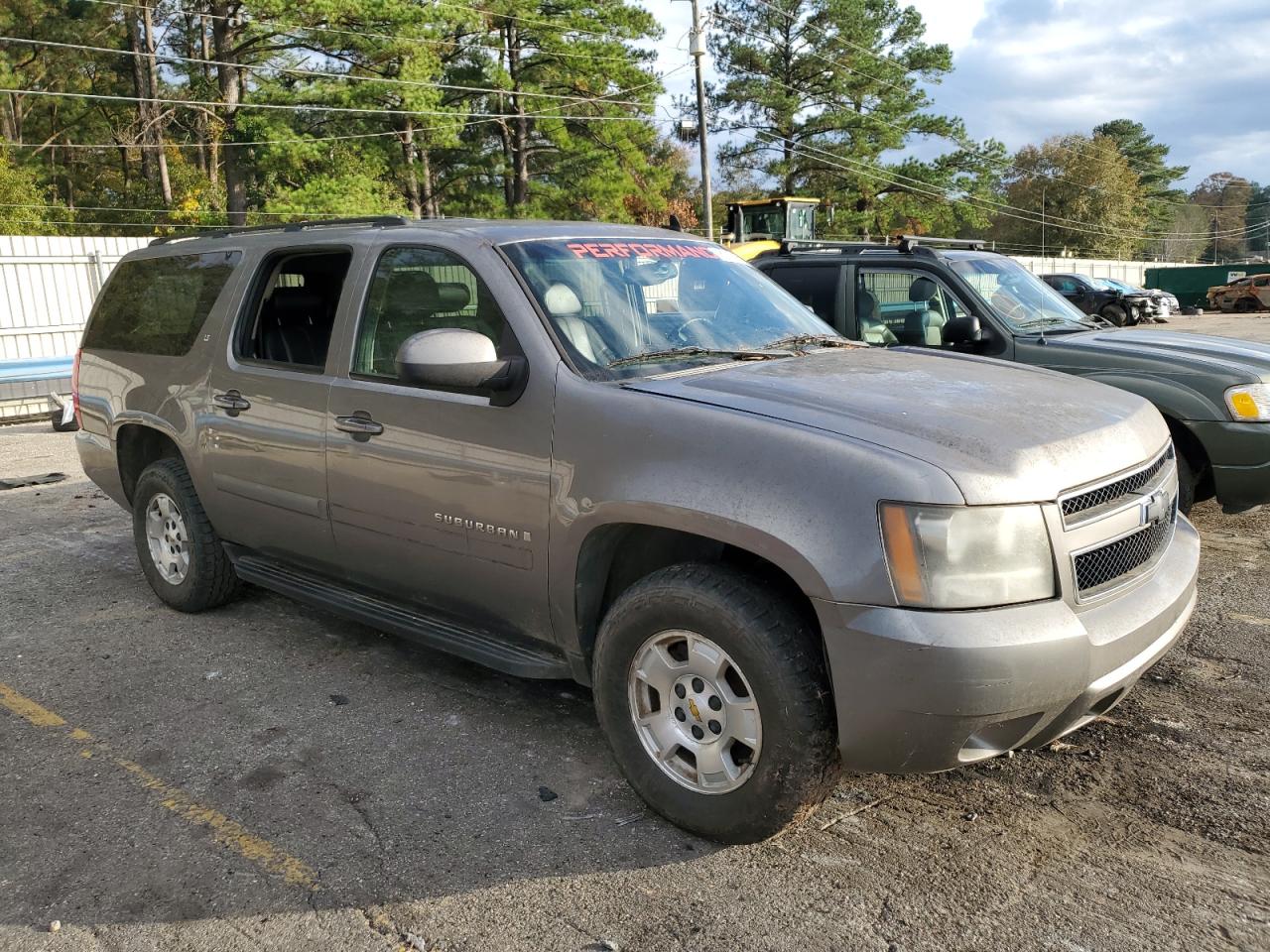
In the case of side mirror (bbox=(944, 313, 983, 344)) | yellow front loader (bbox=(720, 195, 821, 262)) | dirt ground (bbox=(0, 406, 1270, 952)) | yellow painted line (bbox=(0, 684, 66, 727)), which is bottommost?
dirt ground (bbox=(0, 406, 1270, 952))

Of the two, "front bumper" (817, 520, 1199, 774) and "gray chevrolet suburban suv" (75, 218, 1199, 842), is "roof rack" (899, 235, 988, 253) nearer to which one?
"gray chevrolet suburban suv" (75, 218, 1199, 842)

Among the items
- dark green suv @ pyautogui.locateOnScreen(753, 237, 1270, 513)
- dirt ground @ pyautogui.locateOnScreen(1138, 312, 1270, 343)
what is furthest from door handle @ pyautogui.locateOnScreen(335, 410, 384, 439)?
dirt ground @ pyautogui.locateOnScreen(1138, 312, 1270, 343)

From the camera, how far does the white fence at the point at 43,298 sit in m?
15.5

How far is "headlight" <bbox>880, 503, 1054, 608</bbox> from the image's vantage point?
261 cm

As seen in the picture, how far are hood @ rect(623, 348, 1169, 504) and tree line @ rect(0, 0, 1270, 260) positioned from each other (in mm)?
27615

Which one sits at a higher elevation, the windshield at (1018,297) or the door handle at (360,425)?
the windshield at (1018,297)

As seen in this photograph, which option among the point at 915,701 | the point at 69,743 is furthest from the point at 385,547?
the point at 915,701

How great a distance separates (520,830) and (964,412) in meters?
1.87

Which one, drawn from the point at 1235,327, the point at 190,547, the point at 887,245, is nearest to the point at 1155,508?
the point at 190,547

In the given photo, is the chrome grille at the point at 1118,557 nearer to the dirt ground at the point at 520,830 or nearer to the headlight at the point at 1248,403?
the dirt ground at the point at 520,830

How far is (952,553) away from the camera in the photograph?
2.61 metres

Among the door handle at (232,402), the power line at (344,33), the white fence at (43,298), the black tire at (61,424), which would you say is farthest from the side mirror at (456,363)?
the power line at (344,33)

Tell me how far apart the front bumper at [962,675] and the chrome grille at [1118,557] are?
3.0 inches

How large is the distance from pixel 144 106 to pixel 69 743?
41.2 metres
